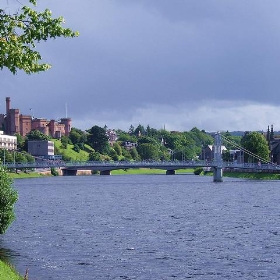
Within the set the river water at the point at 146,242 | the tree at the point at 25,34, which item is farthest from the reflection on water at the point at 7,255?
the tree at the point at 25,34

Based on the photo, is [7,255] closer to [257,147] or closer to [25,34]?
[25,34]

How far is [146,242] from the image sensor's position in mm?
46312

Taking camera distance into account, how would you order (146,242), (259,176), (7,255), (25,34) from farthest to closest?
1. (259,176)
2. (146,242)
3. (7,255)
4. (25,34)

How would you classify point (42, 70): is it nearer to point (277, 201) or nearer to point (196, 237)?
point (196, 237)

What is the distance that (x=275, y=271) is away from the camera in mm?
35312

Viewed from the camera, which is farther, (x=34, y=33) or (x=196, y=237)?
(x=196, y=237)

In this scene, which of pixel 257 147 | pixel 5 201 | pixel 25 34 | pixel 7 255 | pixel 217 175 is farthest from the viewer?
pixel 257 147

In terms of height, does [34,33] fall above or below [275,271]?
above

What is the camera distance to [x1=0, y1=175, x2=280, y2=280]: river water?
36.1 metres

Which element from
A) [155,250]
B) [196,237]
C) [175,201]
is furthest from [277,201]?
[155,250]

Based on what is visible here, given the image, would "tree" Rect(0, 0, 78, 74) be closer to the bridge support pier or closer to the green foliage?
the green foliage

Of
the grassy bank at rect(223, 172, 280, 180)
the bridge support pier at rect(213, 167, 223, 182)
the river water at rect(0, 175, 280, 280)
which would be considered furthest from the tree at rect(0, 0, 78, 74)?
the grassy bank at rect(223, 172, 280, 180)

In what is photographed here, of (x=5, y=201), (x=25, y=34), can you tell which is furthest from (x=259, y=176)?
(x=25, y=34)

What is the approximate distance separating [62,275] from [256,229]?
22524 millimetres
